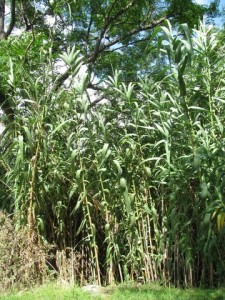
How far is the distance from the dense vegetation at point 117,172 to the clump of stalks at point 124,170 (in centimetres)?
1

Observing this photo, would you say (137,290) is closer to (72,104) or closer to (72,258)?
(72,258)

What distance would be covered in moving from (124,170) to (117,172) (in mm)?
211

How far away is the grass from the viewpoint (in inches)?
150

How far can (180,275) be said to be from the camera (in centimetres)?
467

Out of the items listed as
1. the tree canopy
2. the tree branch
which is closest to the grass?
the tree canopy

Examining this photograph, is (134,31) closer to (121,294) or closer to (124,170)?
(124,170)

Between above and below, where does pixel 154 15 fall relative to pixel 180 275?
above

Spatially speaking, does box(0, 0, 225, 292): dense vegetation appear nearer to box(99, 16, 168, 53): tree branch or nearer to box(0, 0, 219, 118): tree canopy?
box(0, 0, 219, 118): tree canopy

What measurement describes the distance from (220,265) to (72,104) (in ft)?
8.22

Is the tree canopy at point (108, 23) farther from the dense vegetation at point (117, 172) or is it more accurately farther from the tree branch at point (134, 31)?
the dense vegetation at point (117, 172)

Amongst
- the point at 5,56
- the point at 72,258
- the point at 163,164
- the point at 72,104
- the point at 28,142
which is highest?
the point at 5,56

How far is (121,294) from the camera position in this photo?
4023 millimetres

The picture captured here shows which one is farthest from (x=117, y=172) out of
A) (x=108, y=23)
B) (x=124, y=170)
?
(x=108, y=23)

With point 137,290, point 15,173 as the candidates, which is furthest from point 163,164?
point 15,173
